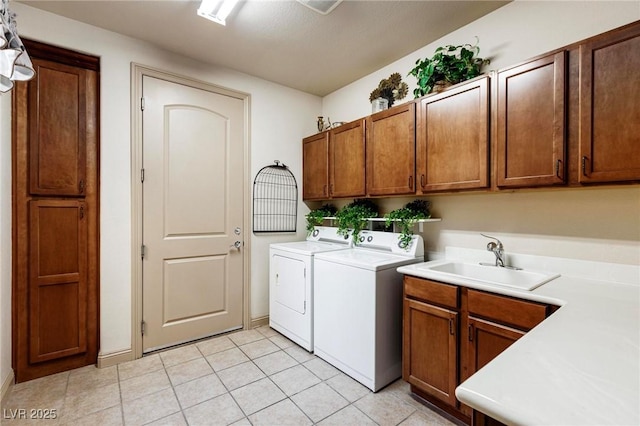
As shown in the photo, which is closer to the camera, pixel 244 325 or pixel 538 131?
pixel 538 131

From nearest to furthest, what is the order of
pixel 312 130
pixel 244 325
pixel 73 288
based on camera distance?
pixel 73 288
pixel 244 325
pixel 312 130

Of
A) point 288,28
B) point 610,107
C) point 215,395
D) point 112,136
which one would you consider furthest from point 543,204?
point 112,136

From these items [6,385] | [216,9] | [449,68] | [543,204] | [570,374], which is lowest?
[6,385]

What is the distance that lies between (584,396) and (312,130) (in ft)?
11.2

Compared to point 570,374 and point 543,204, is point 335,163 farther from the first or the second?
point 570,374

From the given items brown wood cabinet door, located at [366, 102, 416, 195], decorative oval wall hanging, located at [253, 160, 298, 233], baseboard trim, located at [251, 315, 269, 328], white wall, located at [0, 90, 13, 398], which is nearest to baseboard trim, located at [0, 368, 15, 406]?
white wall, located at [0, 90, 13, 398]

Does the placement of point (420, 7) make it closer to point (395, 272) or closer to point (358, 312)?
point (395, 272)

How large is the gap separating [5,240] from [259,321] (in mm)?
2133

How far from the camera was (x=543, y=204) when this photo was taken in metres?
1.90

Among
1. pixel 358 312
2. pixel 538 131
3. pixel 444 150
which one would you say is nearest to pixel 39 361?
pixel 358 312

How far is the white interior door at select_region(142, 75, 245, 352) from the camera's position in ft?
8.45

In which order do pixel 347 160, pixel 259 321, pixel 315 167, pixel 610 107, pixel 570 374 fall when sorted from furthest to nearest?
pixel 315 167 → pixel 259 321 → pixel 347 160 → pixel 610 107 → pixel 570 374

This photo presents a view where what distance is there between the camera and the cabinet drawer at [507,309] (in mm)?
1408

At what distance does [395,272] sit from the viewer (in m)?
2.17
